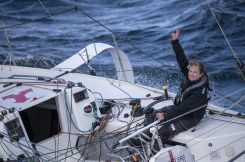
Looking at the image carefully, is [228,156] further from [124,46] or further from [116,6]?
[116,6]

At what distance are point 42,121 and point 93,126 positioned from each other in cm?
77

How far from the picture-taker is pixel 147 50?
9609 mm

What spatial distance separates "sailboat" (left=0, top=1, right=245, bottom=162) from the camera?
10.6 feet

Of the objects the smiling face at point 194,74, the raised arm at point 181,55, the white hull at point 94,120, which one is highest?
the raised arm at point 181,55

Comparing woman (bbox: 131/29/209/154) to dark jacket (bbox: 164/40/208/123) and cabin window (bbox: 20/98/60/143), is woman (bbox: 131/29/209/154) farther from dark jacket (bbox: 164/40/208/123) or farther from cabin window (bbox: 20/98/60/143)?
cabin window (bbox: 20/98/60/143)

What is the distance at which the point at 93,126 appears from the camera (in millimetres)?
4078

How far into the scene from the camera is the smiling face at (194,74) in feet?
10.6

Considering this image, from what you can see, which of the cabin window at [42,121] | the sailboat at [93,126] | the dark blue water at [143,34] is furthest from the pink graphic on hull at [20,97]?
the dark blue water at [143,34]

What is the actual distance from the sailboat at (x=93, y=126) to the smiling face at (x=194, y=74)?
16.2 inches

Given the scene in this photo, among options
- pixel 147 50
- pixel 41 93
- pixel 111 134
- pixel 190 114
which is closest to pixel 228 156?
pixel 190 114

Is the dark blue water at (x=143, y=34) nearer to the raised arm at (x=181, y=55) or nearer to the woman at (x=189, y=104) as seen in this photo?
the raised arm at (x=181, y=55)

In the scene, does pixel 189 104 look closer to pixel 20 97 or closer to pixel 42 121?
pixel 20 97

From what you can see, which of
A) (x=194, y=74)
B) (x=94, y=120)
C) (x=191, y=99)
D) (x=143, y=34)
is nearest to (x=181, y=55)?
(x=194, y=74)

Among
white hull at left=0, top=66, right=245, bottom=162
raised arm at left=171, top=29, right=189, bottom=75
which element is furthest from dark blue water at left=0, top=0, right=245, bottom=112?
raised arm at left=171, top=29, right=189, bottom=75
